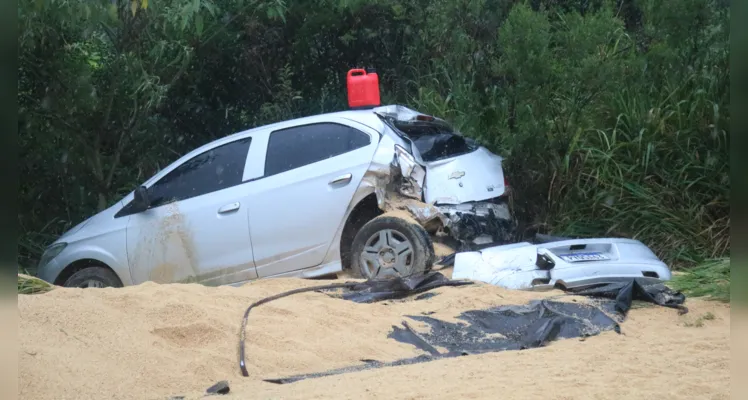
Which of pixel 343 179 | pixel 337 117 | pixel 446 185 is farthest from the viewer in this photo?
pixel 337 117

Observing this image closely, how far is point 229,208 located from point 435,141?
2.17m

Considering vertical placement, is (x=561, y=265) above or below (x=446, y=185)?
below

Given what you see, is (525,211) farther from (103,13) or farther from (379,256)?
(103,13)

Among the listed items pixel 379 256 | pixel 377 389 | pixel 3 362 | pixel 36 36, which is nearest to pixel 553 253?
pixel 379 256

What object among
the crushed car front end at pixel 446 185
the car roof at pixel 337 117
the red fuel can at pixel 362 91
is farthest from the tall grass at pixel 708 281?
the red fuel can at pixel 362 91

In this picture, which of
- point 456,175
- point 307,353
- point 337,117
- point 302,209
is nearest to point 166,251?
point 302,209

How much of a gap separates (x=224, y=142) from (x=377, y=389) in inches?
188

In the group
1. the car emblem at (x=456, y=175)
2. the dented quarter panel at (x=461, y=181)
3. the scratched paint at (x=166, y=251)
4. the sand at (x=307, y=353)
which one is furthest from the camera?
the scratched paint at (x=166, y=251)

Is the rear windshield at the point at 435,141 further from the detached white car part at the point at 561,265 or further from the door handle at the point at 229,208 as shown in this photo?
the door handle at the point at 229,208

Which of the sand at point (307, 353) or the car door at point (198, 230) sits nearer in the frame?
the sand at point (307, 353)

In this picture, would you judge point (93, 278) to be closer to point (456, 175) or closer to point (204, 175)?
point (204, 175)

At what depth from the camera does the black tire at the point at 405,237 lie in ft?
25.5

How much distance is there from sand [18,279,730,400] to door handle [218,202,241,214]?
1667 mm

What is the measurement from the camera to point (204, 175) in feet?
28.5
